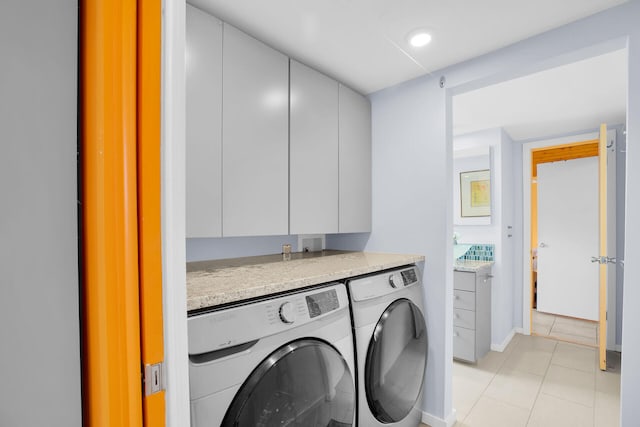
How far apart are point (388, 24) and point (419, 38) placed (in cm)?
22

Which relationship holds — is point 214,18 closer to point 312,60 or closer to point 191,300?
point 312,60

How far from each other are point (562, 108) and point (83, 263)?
12.0 ft

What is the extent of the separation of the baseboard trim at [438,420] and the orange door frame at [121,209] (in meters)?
1.86

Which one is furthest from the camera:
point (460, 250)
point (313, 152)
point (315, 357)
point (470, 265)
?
point (460, 250)

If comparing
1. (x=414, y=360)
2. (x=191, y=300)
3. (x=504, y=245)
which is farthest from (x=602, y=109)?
(x=191, y=300)

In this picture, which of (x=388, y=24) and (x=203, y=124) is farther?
(x=388, y=24)

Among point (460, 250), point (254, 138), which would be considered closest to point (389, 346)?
point (254, 138)

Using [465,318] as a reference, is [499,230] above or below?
above

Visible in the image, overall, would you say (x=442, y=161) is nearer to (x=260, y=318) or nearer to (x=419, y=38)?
(x=419, y=38)

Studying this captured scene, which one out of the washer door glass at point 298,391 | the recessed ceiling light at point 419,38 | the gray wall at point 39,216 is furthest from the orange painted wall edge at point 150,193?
the recessed ceiling light at point 419,38

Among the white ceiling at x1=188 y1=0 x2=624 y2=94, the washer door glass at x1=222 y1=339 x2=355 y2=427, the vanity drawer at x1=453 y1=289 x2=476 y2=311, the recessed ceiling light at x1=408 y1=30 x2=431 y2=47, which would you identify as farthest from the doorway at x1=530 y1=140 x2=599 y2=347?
the washer door glass at x1=222 y1=339 x2=355 y2=427

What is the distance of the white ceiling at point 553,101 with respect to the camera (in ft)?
6.76

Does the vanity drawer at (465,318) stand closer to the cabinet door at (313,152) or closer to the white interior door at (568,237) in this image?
the cabinet door at (313,152)

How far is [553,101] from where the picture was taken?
100 inches
